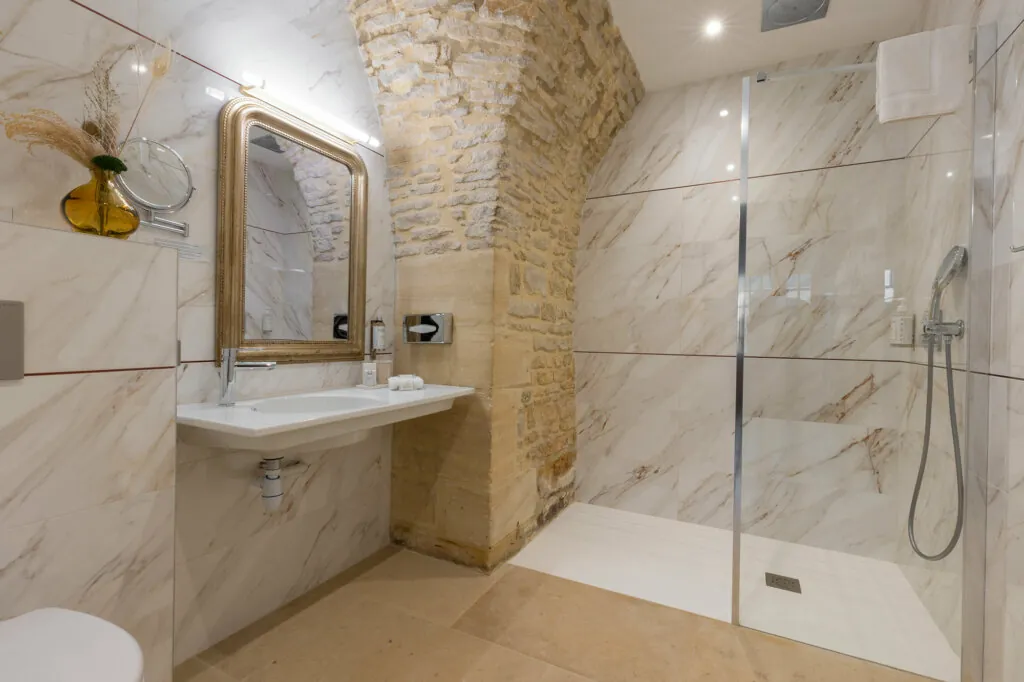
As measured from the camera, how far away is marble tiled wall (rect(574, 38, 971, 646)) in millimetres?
1837

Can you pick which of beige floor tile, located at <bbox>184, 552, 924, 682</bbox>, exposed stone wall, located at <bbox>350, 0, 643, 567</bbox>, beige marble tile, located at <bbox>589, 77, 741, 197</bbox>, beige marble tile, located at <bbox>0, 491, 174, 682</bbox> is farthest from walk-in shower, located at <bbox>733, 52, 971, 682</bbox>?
beige marble tile, located at <bbox>0, 491, 174, 682</bbox>

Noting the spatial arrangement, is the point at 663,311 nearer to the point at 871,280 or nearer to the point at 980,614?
the point at 871,280

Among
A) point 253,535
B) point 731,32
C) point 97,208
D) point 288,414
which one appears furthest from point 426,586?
point 731,32

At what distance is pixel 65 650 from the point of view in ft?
2.89

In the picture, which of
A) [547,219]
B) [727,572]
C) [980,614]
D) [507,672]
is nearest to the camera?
[980,614]

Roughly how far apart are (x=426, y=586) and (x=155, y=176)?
1922 millimetres

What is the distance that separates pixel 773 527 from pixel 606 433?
3.79 feet

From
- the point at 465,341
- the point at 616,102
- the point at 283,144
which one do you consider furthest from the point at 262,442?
the point at 616,102

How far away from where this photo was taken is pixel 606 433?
3.10 metres

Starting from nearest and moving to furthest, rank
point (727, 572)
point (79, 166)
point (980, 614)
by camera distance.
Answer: point (79, 166), point (980, 614), point (727, 572)

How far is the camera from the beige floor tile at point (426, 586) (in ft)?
6.40

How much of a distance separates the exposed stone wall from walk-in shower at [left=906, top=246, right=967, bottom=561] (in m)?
1.71

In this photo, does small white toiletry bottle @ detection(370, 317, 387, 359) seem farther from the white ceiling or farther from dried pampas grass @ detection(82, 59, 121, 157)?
the white ceiling

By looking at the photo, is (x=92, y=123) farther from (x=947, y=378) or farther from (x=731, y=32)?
(x=947, y=378)
